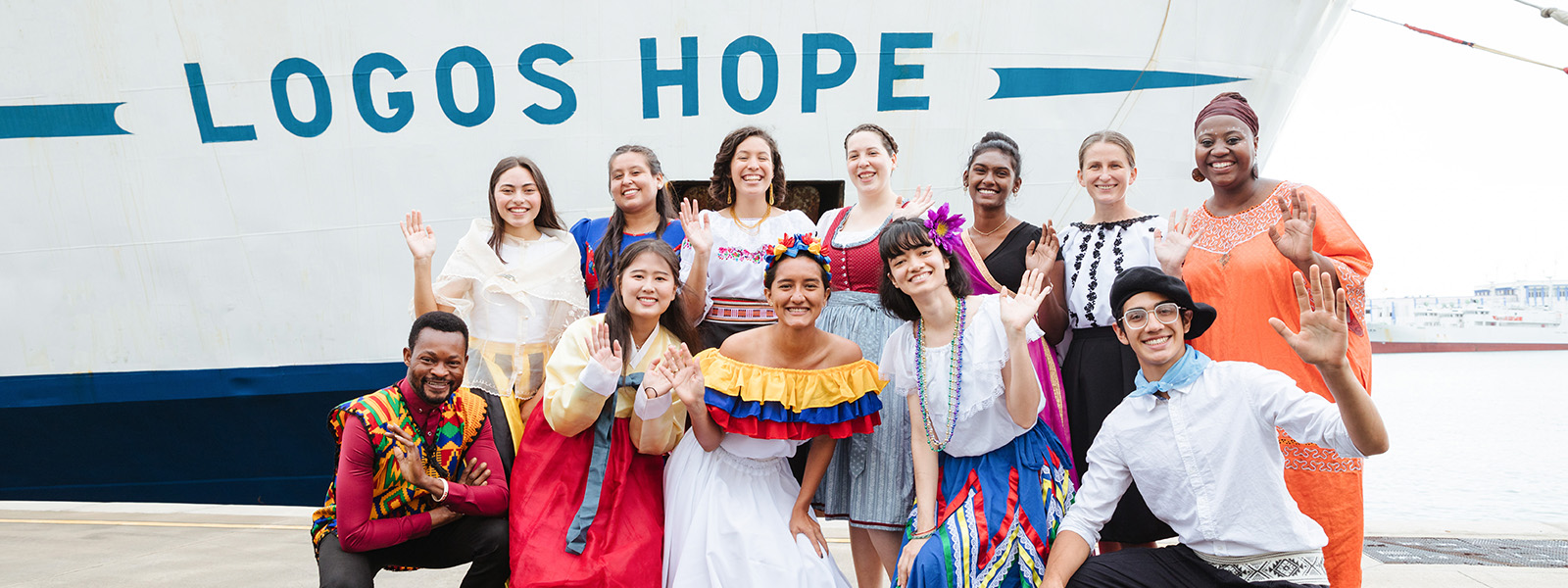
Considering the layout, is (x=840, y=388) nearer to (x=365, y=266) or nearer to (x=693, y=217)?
(x=693, y=217)

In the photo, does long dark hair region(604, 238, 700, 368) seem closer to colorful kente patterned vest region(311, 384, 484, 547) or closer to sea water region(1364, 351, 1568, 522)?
colorful kente patterned vest region(311, 384, 484, 547)

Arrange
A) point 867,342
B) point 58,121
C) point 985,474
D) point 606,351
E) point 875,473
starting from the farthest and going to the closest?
point 58,121 < point 867,342 < point 875,473 < point 606,351 < point 985,474

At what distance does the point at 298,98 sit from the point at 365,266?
3.36 ft

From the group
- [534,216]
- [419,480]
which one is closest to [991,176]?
[534,216]

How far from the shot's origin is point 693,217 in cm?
313

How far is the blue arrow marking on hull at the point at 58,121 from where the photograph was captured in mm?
5250

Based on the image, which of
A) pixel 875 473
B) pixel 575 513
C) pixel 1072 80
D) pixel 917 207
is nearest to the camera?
pixel 575 513

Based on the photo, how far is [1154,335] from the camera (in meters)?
2.08

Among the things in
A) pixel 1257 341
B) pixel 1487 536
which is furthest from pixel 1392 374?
pixel 1257 341

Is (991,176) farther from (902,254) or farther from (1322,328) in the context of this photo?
(1322,328)

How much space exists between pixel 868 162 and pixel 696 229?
644 millimetres

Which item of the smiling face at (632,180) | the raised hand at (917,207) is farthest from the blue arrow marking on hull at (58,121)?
the raised hand at (917,207)

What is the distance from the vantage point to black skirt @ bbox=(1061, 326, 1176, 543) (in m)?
2.62

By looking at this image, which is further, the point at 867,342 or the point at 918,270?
the point at 867,342
